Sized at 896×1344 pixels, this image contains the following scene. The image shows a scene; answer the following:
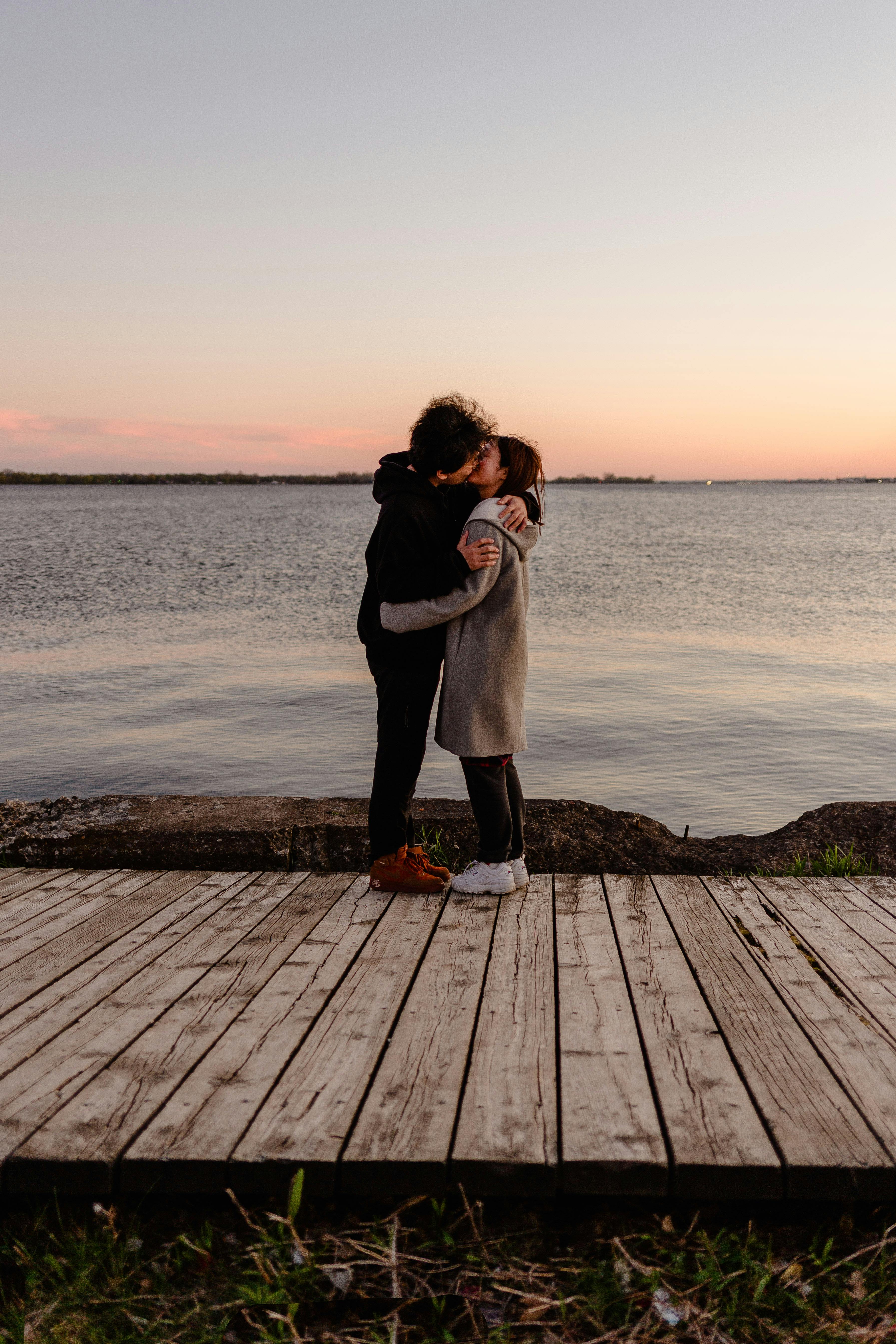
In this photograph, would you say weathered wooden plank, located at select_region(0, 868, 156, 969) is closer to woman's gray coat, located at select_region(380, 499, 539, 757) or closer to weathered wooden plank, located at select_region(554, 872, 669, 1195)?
woman's gray coat, located at select_region(380, 499, 539, 757)

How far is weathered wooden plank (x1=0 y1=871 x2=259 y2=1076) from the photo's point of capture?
284cm

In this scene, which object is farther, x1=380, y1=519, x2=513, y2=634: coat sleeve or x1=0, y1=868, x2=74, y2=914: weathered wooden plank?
x1=0, y1=868, x2=74, y2=914: weathered wooden plank

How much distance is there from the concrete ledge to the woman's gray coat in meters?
1.14

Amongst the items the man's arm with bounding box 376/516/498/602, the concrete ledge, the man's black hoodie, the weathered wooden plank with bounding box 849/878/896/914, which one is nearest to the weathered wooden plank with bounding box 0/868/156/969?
the concrete ledge

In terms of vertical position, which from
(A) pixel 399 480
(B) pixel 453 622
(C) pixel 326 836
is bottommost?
(C) pixel 326 836

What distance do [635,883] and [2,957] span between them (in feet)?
8.02

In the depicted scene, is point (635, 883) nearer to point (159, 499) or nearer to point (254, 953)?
point (254, 953)

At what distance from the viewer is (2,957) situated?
3.41 meters

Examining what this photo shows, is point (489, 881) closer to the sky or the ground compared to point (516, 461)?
closer to the ground

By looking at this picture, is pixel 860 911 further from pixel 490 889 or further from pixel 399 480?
pixel 399 480

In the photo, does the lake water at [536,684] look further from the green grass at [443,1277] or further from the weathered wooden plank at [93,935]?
the green grass at [443,1277]

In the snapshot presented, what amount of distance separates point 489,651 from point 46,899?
2.08 meters

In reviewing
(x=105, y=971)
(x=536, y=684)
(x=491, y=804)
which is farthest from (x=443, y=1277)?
(x=536, y=684)

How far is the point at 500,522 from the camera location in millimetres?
3764
